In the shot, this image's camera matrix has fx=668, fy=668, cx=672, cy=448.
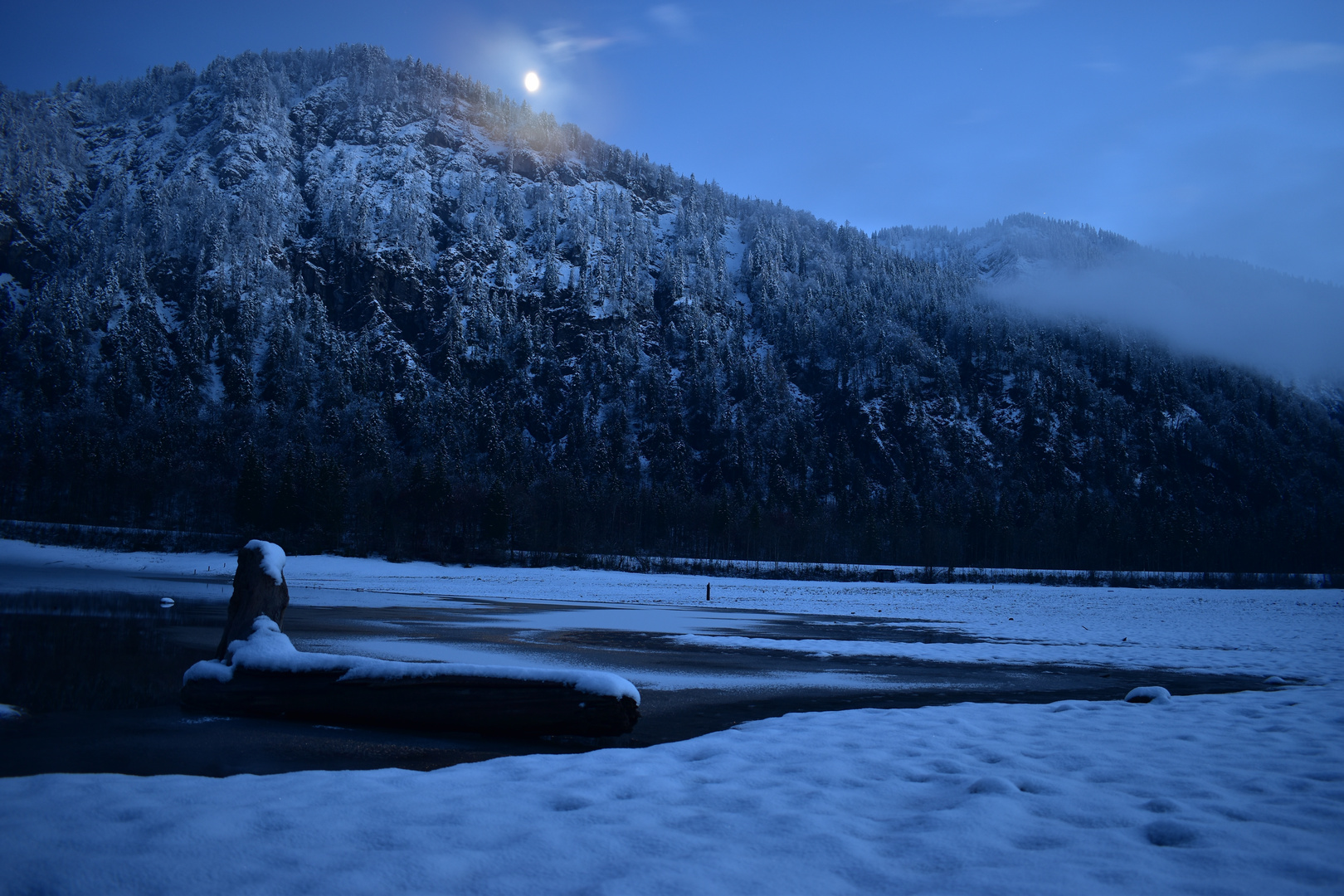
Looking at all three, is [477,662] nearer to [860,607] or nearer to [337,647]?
[337,647]

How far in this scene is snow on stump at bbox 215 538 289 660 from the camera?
920 cm

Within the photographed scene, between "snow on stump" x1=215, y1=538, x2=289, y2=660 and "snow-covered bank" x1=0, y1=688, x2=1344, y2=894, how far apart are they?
4597 mm

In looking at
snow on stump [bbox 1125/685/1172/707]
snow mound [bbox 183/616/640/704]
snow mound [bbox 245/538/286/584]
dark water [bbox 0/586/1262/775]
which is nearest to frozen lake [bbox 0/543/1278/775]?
dark water [bbox 0/586/1262/775]

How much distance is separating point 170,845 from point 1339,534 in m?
160

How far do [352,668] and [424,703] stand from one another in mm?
1095

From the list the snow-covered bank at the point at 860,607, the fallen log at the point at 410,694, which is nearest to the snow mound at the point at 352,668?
the fallen log at the point at 410,694

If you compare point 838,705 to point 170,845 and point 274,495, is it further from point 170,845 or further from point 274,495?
point 274,495

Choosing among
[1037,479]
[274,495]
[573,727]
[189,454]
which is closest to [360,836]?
[573,727]

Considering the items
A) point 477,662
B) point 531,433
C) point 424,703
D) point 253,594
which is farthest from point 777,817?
point 531,433

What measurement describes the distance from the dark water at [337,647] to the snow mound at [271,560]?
194cm

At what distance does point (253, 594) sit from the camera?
367 inches

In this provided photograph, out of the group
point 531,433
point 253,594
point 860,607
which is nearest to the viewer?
point 253,594

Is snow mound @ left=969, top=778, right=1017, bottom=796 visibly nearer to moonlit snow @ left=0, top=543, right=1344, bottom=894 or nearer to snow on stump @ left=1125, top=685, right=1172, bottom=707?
moonlit snow @ left=0, top=543, right=1344, bottom=894

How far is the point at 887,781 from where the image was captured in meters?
5.01
